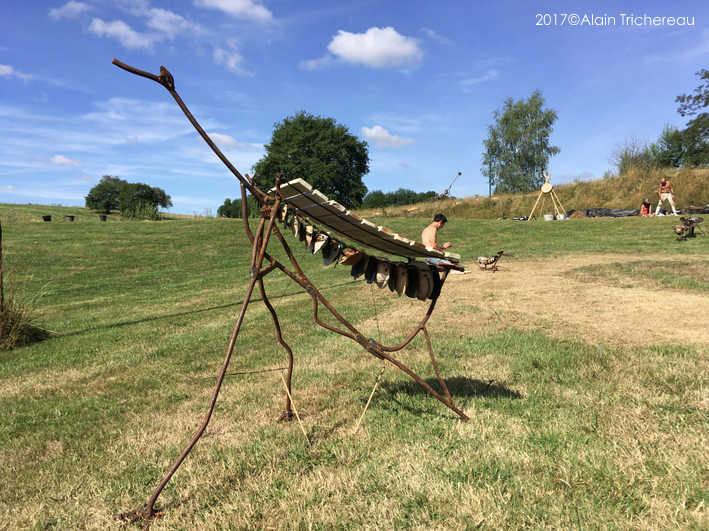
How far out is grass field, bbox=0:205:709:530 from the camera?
8.46 ft

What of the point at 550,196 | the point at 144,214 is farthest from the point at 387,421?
the point at 144,214

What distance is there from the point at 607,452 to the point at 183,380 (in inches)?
181

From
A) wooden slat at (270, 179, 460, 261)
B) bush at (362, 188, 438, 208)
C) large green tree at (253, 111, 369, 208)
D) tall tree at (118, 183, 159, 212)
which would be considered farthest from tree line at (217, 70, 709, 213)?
wooden slat at (270, 179, 460, 261)

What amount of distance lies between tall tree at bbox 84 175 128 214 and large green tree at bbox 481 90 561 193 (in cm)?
4886

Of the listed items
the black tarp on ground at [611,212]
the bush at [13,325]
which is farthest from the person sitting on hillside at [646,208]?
the bush at [13,325]

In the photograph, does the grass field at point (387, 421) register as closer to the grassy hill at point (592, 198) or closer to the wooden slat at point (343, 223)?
the wooden slat at point (343, 223)

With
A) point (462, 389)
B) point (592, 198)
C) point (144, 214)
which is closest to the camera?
point (462, 389)

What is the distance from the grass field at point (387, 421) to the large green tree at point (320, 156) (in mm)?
41570

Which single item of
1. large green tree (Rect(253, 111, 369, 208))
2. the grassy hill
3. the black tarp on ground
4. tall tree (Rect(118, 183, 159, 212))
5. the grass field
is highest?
large green tree (Rect(253, 111, 369, 208))

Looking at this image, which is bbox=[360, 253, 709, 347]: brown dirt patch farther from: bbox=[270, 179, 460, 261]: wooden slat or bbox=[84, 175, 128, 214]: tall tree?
bbox=[84, 175, 128, 214]: tall tree

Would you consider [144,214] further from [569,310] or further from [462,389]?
[462,389]

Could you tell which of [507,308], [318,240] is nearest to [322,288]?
[507,308]

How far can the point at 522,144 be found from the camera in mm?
51312

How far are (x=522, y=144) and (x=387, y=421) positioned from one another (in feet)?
178
